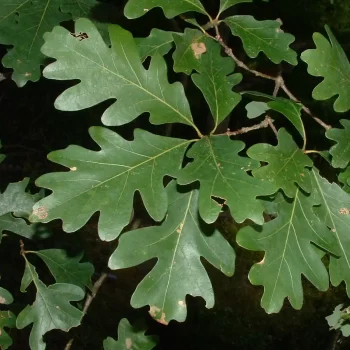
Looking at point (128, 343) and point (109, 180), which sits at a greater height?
point (109, 180)

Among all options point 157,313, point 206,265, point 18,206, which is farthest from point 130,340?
point 206,265

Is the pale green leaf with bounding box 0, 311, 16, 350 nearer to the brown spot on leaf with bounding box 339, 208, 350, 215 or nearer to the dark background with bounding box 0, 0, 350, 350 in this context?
the dark background with bounding box 0, 0, 350, 350

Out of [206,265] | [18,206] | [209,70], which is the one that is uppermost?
[209,70]

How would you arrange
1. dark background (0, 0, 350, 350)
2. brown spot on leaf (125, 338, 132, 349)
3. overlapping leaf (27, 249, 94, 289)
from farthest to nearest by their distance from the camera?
dark background (0, 0, 350, 350) < brown spot on leaf (125, 338, 132, 349) < overlapping leaf (27, 249, 94, 289)

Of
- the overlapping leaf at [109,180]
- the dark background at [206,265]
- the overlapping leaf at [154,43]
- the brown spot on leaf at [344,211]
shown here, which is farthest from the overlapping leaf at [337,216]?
the dark background at [206,265]

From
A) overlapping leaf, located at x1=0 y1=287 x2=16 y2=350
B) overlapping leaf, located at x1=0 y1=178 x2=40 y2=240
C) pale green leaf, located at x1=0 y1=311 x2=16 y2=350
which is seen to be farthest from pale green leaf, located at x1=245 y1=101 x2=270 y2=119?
pale green leaf, located at x1=0 y1=311 x2=16 y2=350

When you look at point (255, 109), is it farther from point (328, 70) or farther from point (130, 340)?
point (130, 340)

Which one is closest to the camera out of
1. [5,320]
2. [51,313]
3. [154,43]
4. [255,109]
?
[154,43]
